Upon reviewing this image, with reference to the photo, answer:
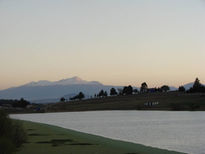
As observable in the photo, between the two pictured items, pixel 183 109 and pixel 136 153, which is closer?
pixel 136 153

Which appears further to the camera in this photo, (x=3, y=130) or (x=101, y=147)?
(x=101, y=147)

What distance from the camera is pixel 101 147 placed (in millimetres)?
31734

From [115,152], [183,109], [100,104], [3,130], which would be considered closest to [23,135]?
[3,130]

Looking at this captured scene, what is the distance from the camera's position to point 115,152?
28.6m

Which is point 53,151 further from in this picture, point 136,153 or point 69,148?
point 136,153

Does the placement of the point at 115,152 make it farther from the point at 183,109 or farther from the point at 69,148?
the point at 183,109

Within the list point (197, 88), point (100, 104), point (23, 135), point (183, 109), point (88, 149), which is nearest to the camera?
point (88, 149)

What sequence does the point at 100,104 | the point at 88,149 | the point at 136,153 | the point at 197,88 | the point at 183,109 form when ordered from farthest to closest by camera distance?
the point at 100,104
the point at 197,88
the point at 183,109
the point at 88,149
the point at 136,153

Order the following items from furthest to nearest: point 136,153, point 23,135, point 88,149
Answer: point 23,135
point 88,149
point 136,153

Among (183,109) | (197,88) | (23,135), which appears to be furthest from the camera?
(197,88)

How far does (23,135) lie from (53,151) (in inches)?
253

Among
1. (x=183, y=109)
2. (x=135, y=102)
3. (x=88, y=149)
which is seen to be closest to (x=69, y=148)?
(x=88, y=149)

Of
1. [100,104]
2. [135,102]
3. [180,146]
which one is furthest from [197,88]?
[180,146]

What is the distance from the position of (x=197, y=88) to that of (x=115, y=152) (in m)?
162
